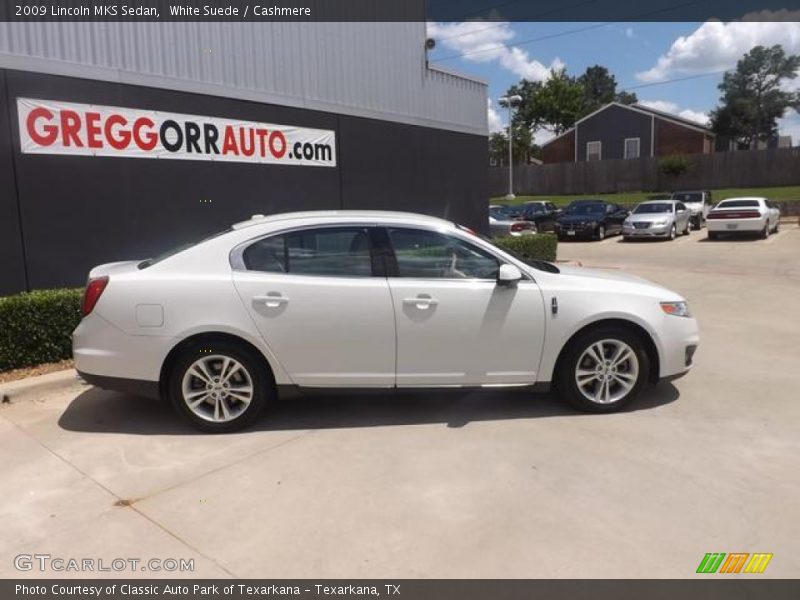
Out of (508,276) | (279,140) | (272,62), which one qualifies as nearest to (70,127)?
(279,140)

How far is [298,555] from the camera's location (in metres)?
3.17

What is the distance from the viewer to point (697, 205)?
2708 cm

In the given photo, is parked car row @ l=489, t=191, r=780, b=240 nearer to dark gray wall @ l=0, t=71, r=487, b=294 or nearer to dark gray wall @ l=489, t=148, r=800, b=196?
dark gray wall @ l=0, t=71, r=487, b=294

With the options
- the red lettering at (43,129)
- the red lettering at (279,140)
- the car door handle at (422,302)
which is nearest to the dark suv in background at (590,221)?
the red lettering at (279,140)

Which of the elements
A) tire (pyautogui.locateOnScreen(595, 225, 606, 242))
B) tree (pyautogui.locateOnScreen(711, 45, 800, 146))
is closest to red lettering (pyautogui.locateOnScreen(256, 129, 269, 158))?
tire (pyautogui.locateOnScreen(595, 225, 606, 242))

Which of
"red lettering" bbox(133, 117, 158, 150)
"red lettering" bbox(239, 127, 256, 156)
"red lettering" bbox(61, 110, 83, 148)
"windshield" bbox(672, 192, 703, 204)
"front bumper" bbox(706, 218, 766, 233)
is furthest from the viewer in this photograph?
"windshield" bbox(672, 192, 703, 204)

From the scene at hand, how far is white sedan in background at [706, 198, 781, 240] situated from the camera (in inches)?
863

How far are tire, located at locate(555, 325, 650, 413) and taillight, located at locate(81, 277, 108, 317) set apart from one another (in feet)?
11.3

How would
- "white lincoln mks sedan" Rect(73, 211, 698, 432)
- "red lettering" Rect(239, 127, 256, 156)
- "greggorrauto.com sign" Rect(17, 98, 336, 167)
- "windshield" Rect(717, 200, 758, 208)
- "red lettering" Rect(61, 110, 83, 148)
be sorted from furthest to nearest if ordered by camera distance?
1. "windshield" Rect(717, 200, 758, 208)
2. "red lettering" Rect(239, 127, 256, 156)
3. "red lettering" Rect(61, 110, 83, 148)
4. "greggorrauto.com sign" Rect(17, 98, 336, 167)
5. "white lincoln mks sedan" Rect(73, 211, 698, 432)

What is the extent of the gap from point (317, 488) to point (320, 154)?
7649 mm

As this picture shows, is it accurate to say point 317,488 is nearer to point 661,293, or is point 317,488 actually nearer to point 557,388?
point 557,388

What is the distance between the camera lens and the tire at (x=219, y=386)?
15.3 ft

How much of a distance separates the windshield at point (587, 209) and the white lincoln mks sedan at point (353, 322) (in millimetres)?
21010

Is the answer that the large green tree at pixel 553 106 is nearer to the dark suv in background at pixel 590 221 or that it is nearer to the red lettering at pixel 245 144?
the dark suv in background at pixel 590 221
